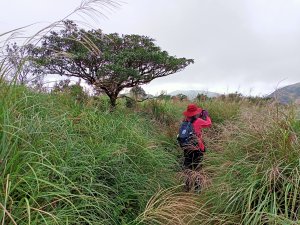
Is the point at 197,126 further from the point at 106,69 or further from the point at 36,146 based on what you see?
the point at 36,146

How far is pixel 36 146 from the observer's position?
3131mm

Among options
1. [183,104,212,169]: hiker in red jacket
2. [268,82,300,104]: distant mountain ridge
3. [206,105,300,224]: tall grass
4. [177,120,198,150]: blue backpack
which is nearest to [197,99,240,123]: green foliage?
[183,104,212,169]: hiker in red jacket

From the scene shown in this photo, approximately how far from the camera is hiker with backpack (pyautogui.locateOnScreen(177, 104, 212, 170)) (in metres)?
6.16

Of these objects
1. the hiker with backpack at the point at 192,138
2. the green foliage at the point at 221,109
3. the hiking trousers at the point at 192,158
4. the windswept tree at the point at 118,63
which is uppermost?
the windswept tree at the point at 118,63

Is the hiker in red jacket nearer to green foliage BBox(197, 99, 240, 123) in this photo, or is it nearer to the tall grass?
the tall grass

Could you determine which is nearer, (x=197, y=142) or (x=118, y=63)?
(x=197, y=142)

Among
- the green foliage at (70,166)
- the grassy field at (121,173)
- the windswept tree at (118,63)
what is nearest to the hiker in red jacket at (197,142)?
the green foliage at (70,166)

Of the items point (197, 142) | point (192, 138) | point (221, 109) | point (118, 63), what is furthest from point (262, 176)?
point (221, 109)

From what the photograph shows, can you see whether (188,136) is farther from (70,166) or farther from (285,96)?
(70,166)

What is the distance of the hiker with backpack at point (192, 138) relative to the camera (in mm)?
6156

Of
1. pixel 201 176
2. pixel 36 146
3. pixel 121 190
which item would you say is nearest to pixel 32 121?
pixel 36 146

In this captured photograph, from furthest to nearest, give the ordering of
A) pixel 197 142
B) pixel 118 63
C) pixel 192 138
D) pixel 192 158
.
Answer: pixel 118 63 < pixel 192 158 < pixel 192 138 < pixel 197 142

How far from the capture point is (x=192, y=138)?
628cm

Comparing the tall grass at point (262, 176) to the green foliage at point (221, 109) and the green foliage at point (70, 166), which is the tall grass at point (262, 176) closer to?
the green foliage at point (70, 166)
